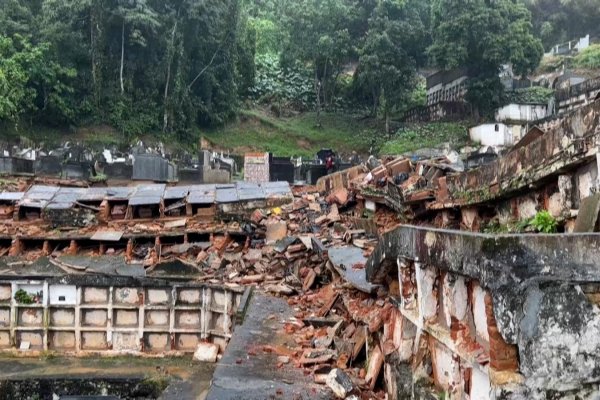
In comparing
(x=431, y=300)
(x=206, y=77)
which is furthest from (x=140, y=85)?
(x=431, y=300)

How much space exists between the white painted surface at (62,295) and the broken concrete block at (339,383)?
8421 millimetres

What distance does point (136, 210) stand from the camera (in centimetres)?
1664

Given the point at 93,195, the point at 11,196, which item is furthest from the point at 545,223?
the point at 11,196

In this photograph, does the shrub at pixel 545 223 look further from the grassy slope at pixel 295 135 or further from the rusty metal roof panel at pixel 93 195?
the grassy slope at pixel 295 135

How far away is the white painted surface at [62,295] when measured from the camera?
12070 millimetres

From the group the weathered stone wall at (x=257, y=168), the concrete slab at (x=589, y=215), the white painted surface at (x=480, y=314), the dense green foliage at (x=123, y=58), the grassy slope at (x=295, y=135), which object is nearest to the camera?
the white painted surface at (x=480, y=314)

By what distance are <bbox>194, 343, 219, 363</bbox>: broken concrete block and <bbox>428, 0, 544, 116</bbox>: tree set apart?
28.8m

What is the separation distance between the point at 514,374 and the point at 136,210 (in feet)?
49.5

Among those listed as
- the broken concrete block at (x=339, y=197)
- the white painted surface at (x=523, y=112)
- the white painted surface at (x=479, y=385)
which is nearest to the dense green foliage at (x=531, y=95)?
the white painted surface at (x=523, y=112)

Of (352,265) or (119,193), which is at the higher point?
(119,193)

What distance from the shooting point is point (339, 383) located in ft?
17.5

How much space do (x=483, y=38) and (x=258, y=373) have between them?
33350 millimetres

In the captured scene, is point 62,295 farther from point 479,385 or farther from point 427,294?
point 479,385

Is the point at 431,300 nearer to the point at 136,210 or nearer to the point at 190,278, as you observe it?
the point at 190,278
